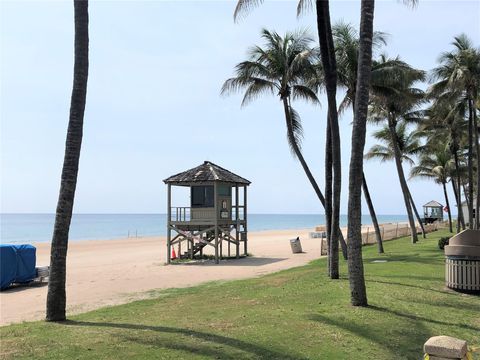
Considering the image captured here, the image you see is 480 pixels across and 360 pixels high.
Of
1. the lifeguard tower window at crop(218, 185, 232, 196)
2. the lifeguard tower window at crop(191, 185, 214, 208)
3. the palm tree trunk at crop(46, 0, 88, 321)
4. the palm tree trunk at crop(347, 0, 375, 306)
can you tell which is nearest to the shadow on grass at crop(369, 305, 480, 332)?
the palm tree trunk at crop(347, 0, 375, 306)

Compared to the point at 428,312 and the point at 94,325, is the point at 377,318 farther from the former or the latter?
the point at 94,325

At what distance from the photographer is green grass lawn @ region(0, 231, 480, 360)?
6.88m

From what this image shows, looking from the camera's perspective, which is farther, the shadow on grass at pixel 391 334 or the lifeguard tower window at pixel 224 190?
the lifeguard tower window at pixel 224 190

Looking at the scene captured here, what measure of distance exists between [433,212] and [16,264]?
66.0 metres

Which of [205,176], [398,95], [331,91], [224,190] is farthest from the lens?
[224,190]

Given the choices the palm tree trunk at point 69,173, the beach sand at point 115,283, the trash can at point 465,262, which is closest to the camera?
the palm tree trunk at point 69,173

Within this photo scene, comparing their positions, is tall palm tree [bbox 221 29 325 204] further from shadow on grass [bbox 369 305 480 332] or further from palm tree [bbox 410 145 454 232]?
palm tree [bbox 410 145 454 232]

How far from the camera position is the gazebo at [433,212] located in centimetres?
6812

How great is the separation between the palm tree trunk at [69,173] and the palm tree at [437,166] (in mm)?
36982

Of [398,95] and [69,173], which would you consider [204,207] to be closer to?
[398,95]

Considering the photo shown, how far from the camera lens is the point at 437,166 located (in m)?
49.7

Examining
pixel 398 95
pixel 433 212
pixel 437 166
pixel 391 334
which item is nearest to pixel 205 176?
pixel 398 95

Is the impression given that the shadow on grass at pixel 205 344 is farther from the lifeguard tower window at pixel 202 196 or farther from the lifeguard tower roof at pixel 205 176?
the lifeguard tower window at pixel 202 196

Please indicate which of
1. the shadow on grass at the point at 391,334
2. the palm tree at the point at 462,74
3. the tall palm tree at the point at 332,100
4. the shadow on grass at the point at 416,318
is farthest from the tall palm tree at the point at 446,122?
the shadow on grass at the point at 391,334
